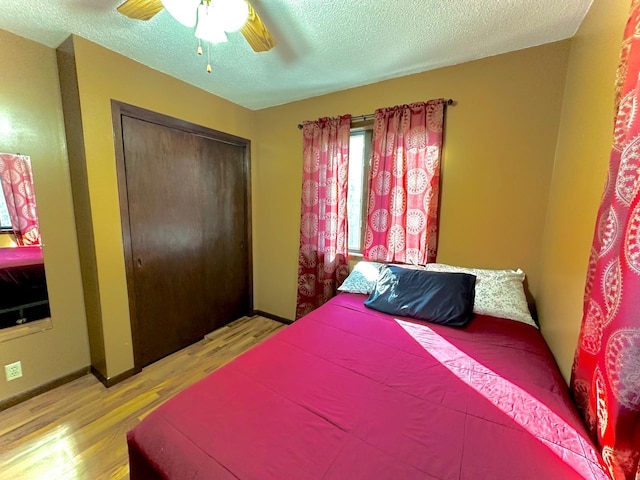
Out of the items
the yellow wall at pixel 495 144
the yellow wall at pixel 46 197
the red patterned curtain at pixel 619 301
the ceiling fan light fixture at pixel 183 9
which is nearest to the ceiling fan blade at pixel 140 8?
the ceiling fan light fixture at pixel 183 9

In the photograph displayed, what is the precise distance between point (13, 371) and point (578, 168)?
3597 millimetres

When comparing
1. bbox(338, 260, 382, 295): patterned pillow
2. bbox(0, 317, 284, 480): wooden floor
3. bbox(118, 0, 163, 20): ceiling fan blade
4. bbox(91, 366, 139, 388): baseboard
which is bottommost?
bbox(0, 317, 284, 480): wooden floor

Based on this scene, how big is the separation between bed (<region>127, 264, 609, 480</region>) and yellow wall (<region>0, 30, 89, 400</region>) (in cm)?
157

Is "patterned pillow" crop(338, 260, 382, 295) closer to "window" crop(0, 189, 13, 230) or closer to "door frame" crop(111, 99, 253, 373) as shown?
"door frame" crop(111, 99, 253, 373)

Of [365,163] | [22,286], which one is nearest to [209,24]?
[365,163]

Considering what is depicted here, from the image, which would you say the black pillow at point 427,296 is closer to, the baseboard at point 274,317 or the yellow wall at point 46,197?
the baseboard at point 274,317

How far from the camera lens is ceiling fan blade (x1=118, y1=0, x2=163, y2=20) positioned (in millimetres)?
1195

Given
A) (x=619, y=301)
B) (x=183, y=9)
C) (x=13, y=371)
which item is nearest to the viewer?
(x=619, y=301)

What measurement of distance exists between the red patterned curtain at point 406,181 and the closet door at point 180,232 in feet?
4.93

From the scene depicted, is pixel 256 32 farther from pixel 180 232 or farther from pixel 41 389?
pixel 41 389

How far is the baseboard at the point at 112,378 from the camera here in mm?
1904

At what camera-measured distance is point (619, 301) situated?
0.75 metres

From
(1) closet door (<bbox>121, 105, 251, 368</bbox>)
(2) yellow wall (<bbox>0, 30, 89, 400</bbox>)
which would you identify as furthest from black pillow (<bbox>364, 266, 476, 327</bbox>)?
(2) yellow wall (<bbox>0, 30, 89, 400</bbox>)

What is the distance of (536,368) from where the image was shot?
3.92 ft
